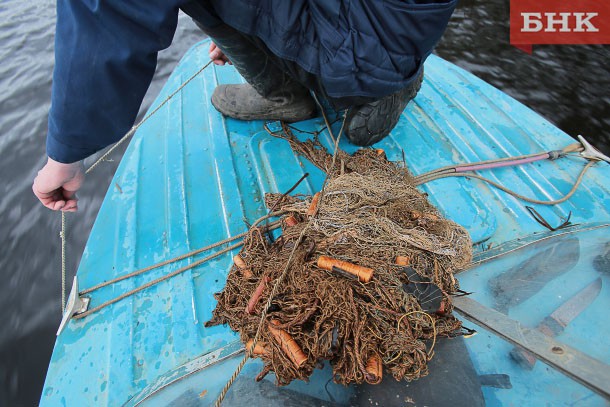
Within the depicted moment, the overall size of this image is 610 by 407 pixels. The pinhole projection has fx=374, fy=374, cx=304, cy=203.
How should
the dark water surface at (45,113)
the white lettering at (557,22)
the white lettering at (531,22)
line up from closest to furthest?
the dark water surface at (45,113) → the white lettering at (557,22) → the white lettering at (531,22)

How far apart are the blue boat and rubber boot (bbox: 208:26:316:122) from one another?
4.6 inches

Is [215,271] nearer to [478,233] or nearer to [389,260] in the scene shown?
[389,260]

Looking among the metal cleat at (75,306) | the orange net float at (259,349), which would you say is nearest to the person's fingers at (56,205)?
the metal cleat at (75,306)

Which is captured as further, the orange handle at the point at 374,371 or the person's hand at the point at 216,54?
the person's hand at the point at 216,54

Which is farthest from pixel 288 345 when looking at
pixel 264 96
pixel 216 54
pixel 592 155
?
pixel 592 155

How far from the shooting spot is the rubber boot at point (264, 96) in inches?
105

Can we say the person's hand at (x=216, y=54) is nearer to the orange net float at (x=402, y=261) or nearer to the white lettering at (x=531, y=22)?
the orange net float at (x=402, y=261)

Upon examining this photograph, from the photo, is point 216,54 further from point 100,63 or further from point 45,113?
point 45,113

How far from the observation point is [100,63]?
1408mm

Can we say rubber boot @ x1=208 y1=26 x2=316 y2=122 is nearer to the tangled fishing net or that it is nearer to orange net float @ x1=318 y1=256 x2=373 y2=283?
the tangled fishing net

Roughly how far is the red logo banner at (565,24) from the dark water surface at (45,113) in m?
0.22

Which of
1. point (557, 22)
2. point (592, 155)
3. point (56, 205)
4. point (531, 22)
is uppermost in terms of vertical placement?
point (56, 205)

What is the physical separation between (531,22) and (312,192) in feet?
23.6

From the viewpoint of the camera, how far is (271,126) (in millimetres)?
3072
